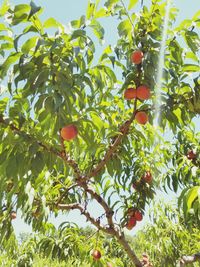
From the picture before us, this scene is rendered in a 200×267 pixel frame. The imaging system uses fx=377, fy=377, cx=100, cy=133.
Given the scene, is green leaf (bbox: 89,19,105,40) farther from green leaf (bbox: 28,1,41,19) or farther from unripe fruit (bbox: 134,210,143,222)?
unripe fruit (bbox: 134,210,143,222)

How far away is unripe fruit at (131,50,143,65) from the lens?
6.10ft

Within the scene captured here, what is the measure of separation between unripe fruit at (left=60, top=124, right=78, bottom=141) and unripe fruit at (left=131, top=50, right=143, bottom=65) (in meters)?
0.45

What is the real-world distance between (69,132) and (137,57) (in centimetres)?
50

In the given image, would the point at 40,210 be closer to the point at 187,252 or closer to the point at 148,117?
the point at 148,117

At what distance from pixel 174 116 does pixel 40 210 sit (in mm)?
1159

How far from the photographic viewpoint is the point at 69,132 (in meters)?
1.86

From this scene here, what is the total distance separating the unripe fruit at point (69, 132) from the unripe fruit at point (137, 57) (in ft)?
1.47

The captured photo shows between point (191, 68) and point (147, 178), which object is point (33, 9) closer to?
point (191, 68)

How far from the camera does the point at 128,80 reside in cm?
204

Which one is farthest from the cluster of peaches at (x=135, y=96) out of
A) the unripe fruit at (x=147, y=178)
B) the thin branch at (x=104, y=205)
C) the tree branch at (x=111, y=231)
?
the unripe fruit at (x=147, y=178)

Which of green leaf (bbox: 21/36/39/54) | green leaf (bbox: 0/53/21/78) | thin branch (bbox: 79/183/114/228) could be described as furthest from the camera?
thin branch (bbox: 79/183/114/228)

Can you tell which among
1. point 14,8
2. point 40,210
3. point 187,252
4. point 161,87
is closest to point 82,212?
point 40,210

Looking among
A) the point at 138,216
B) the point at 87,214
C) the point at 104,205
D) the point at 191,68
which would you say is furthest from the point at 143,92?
the point at 138,216

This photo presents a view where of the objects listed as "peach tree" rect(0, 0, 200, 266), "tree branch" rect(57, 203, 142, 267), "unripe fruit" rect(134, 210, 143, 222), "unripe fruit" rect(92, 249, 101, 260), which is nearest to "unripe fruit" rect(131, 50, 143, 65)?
"peach tree" rect(0, 0, 200, 266)
